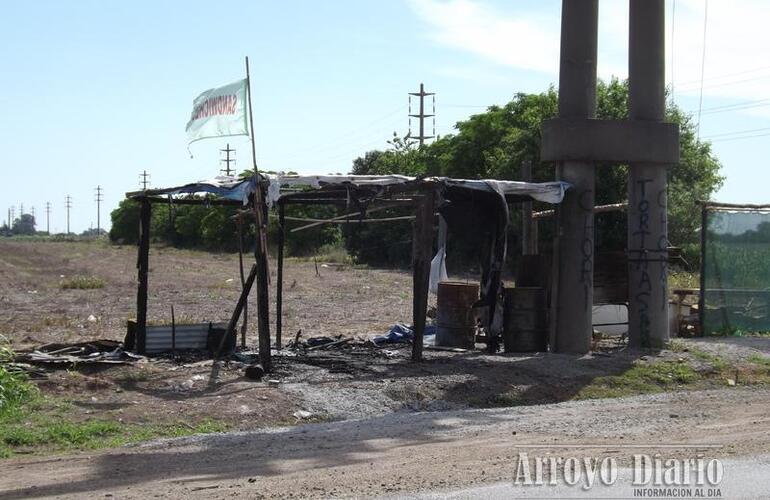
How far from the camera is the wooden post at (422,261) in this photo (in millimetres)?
13477

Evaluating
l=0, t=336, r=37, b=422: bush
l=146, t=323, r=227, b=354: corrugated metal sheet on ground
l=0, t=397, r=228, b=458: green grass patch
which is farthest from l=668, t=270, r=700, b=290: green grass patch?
l=0, t=336, r=37, b=422: bush

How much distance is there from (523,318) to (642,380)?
95.7 inches

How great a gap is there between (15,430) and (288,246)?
48.4 metres

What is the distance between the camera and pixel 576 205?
49.3ft

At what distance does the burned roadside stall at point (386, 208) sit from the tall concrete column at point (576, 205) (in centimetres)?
42

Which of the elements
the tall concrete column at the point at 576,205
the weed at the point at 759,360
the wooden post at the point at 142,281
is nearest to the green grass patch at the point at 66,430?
Result: the wooden post at the point at 142,281

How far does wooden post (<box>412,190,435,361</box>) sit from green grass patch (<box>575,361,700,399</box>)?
8.06ft

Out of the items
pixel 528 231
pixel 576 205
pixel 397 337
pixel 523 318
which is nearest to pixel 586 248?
pixel 576 205

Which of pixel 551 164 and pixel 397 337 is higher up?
pixel 551 164

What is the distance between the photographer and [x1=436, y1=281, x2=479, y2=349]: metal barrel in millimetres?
15344

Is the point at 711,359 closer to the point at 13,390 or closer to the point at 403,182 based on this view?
the point at 403,182

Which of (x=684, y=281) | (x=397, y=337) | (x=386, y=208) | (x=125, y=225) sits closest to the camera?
(x=386, y=208)

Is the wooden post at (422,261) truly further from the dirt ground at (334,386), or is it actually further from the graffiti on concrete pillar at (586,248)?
the graffiti on concrete pillar at (586,248)

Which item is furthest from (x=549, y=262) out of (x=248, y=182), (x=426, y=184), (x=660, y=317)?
(x=248, y=182)
